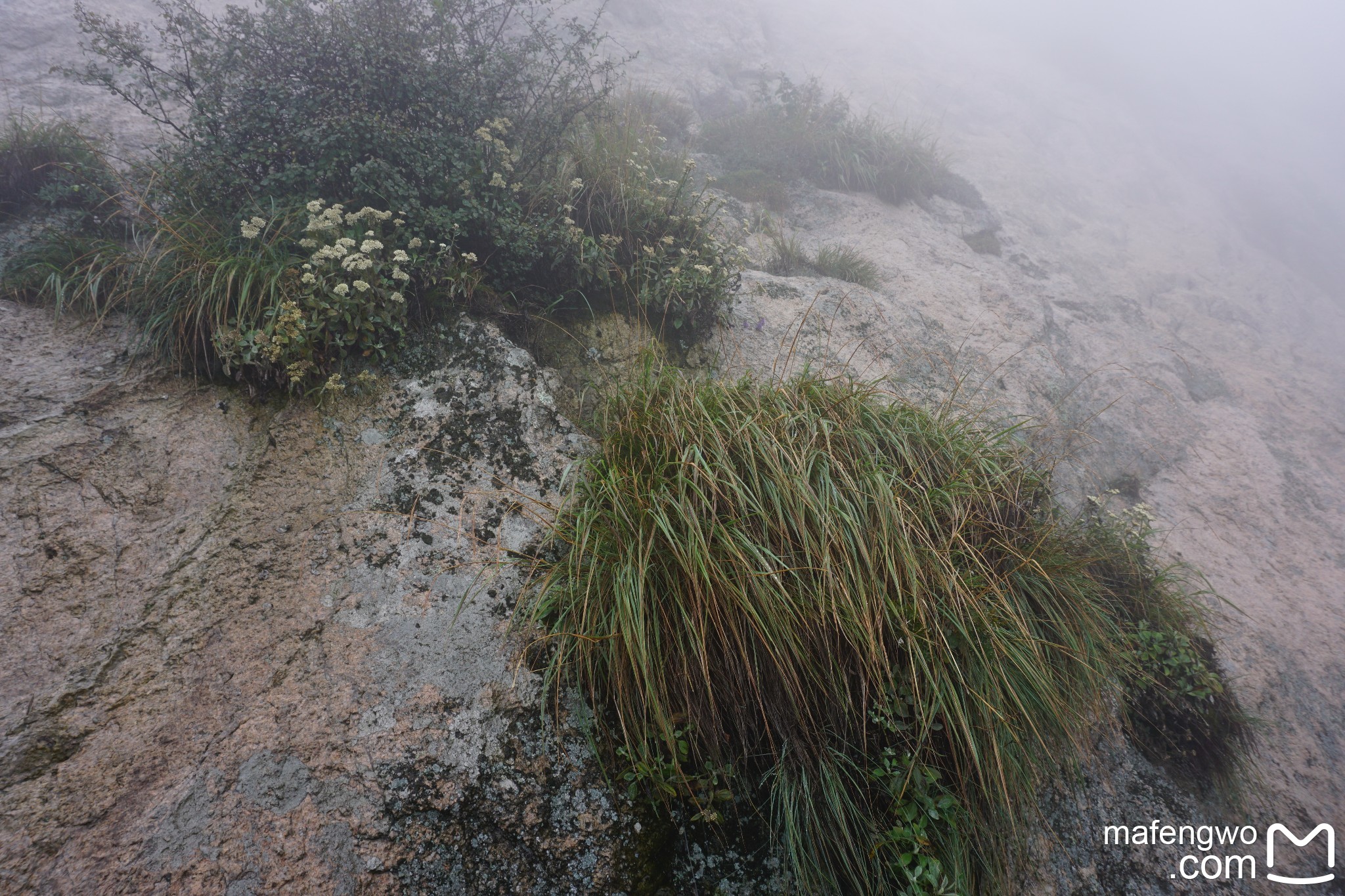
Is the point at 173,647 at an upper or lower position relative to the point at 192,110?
lower

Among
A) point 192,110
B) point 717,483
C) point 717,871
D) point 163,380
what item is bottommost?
point 717,871

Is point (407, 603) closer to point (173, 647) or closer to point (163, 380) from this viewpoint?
point (173, 647)

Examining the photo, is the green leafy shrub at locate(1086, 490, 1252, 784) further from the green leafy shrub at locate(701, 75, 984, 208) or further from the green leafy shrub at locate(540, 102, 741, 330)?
the green leafy shrub at locate(701, 75, 984, 208)

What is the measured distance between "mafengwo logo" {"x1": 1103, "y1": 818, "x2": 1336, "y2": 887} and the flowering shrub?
4.31 metres

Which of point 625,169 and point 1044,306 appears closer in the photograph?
point 625,169

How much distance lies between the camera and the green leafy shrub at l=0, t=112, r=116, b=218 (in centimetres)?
327

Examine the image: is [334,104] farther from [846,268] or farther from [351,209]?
[846,268]

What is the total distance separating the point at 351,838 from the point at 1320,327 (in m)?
12.4

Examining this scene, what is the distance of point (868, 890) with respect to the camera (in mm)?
2090

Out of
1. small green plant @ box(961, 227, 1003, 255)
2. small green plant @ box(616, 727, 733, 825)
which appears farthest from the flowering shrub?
small green plant @ box(961, 227, 1003, 255)

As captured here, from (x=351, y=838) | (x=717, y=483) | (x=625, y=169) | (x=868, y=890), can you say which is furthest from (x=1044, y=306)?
(x=351, y=838)

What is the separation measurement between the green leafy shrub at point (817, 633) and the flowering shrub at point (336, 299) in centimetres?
135

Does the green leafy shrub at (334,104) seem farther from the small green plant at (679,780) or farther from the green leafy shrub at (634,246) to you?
the small green plant at (679,780)

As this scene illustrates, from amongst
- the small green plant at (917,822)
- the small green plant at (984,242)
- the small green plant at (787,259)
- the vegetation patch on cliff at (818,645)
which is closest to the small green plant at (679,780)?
the vegetation patch on cliff at (818,645)
